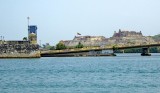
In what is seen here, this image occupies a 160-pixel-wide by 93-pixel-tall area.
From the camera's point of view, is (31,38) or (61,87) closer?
(61,87)

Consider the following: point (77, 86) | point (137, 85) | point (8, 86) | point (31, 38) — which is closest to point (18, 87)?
point (8, 86)

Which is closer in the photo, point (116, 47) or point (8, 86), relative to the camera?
point (8, 86)

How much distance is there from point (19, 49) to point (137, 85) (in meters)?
106

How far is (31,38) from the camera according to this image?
558ft

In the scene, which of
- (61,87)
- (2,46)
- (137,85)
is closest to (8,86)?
(61,87)

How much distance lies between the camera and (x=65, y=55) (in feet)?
629

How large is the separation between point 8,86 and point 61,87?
5405 mm

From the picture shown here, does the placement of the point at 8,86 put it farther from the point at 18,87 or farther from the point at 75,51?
the point at 75,51

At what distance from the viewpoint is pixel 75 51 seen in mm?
180250

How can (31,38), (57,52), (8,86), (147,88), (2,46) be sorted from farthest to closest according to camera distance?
(57,52)
(31,38)
(2,46)
(8,86)
(147,88)

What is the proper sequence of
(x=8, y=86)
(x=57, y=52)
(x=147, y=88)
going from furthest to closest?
(x=57, y=52) → (x=8, y=86) → (x=147, y=88)

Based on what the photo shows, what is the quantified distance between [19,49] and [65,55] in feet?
116

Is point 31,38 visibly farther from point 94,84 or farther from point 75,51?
point 94,84

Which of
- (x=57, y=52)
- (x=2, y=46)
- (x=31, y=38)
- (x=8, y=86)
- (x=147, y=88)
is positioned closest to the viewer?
(x=147, y=88)
